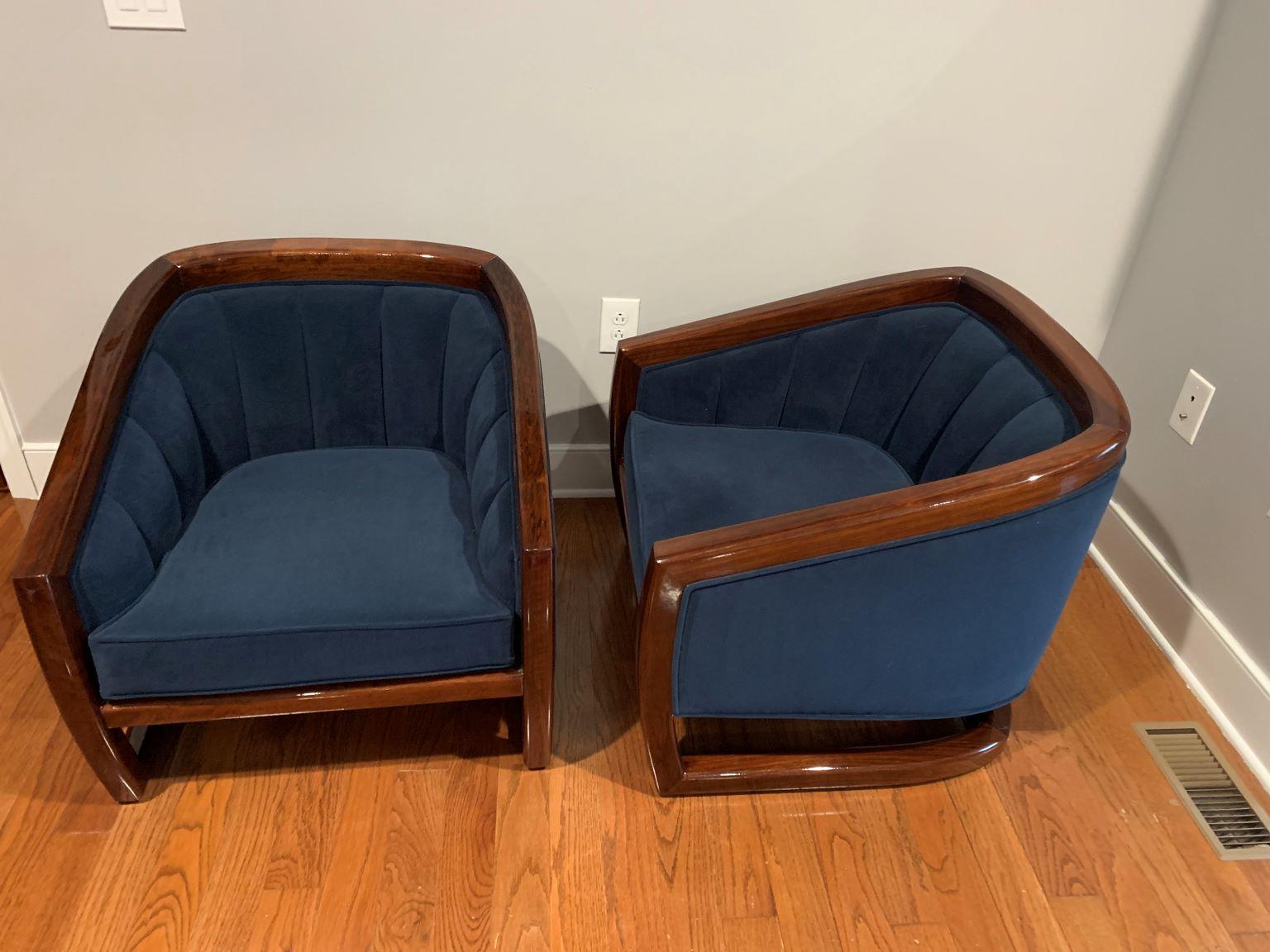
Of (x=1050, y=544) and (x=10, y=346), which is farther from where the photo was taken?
(x=10, y=346)

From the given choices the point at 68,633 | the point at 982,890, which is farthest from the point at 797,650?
the point at 68,633

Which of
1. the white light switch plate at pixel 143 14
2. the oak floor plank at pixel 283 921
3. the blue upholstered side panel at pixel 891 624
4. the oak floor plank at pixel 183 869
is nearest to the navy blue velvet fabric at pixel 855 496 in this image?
the blue upholstered side panel at pixel 891 624

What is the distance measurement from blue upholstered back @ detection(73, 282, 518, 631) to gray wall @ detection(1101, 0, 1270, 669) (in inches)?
49.5

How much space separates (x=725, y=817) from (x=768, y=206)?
1104 millimetres

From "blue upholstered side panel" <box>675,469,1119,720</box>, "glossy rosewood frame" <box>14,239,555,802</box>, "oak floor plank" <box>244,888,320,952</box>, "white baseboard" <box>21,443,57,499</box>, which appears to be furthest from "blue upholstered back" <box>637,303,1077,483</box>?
"white baseboard" <box>21,443,57,499</box>

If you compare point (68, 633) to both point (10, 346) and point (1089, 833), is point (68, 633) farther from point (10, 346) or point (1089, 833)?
point (1089, 833)

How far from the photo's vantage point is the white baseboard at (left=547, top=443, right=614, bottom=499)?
2.13 m

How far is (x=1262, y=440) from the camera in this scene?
1.63m

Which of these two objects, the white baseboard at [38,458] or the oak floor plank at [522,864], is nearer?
the oak floor plank at [522,864]

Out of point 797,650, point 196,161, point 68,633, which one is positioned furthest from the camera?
point 196,161

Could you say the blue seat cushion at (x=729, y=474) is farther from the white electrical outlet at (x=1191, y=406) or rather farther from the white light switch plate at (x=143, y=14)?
the white light switch plate at (x=143, y=14)

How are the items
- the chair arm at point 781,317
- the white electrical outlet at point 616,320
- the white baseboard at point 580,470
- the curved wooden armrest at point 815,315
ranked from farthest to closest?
the white baseboard at point 580,470, the white electrical outlet at point 616,320, the chair arm at point 781,317, the curved wooden armrest at point 815,315

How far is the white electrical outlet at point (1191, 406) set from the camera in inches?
69.5

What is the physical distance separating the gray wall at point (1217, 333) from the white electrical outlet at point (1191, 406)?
0.7 inches
